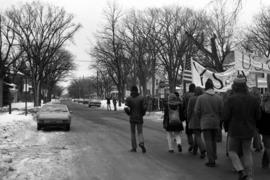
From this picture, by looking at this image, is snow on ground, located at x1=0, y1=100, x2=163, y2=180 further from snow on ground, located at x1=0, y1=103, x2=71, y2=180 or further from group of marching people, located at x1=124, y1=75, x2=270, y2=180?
group of marching people, located at x1=124, y1=75, x2=270, y2=180

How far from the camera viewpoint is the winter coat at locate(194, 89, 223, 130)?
8547 millimetres

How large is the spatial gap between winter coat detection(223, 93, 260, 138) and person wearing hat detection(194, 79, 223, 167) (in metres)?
1.48

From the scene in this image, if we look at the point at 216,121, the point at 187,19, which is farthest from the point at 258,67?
the point at 187,19

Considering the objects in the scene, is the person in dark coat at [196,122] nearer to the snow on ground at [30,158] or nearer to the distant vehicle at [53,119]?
the snow on ground at [30,158]

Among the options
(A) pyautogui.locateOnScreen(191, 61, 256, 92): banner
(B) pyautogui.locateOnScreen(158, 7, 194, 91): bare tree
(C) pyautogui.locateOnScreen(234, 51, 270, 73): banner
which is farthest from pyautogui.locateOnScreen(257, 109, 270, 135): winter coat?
(B) pyautogui.locateOnScreen(158, 7, 194, 91): bare tree

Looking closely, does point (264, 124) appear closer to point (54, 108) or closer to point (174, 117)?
point (174, 117)

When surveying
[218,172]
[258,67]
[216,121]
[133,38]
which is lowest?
[218,172]

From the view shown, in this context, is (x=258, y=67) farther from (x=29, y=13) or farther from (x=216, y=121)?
(x=29, y=13)

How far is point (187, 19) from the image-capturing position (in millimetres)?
38844

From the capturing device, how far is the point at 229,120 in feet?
23.4

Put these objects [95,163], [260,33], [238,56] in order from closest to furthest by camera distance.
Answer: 1. [95,163]
2. [238,56]
3. [260,33]

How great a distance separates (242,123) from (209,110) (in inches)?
68.5

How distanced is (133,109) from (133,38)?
32.1 meters

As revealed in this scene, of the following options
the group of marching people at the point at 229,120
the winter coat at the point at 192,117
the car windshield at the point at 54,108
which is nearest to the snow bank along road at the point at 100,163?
the group of marching people at the point at 229,120
